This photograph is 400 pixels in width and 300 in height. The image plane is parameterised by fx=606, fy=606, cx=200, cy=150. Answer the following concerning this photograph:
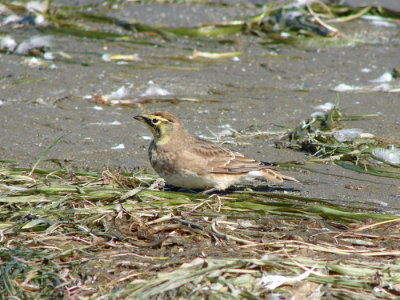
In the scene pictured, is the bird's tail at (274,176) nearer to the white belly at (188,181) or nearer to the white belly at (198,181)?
the white belly at (198,181)

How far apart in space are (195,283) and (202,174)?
7.18 ft

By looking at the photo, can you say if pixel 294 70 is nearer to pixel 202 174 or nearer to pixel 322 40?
pixel 322 40

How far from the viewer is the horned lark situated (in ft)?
21.0

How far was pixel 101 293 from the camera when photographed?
430 cm

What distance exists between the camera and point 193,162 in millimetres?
6480

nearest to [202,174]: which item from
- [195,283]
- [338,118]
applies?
[195,283]

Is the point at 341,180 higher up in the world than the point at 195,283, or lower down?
lower down

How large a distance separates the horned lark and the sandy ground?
496mm

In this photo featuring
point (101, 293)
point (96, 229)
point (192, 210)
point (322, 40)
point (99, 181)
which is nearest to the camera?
point (101, 293)

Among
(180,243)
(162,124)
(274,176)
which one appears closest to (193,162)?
(162,124)

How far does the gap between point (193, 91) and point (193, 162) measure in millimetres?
3833

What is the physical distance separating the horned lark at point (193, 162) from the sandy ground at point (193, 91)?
0.50 meters

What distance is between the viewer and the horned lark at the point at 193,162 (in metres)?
6.41

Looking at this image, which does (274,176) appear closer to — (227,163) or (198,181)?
(227,163)
